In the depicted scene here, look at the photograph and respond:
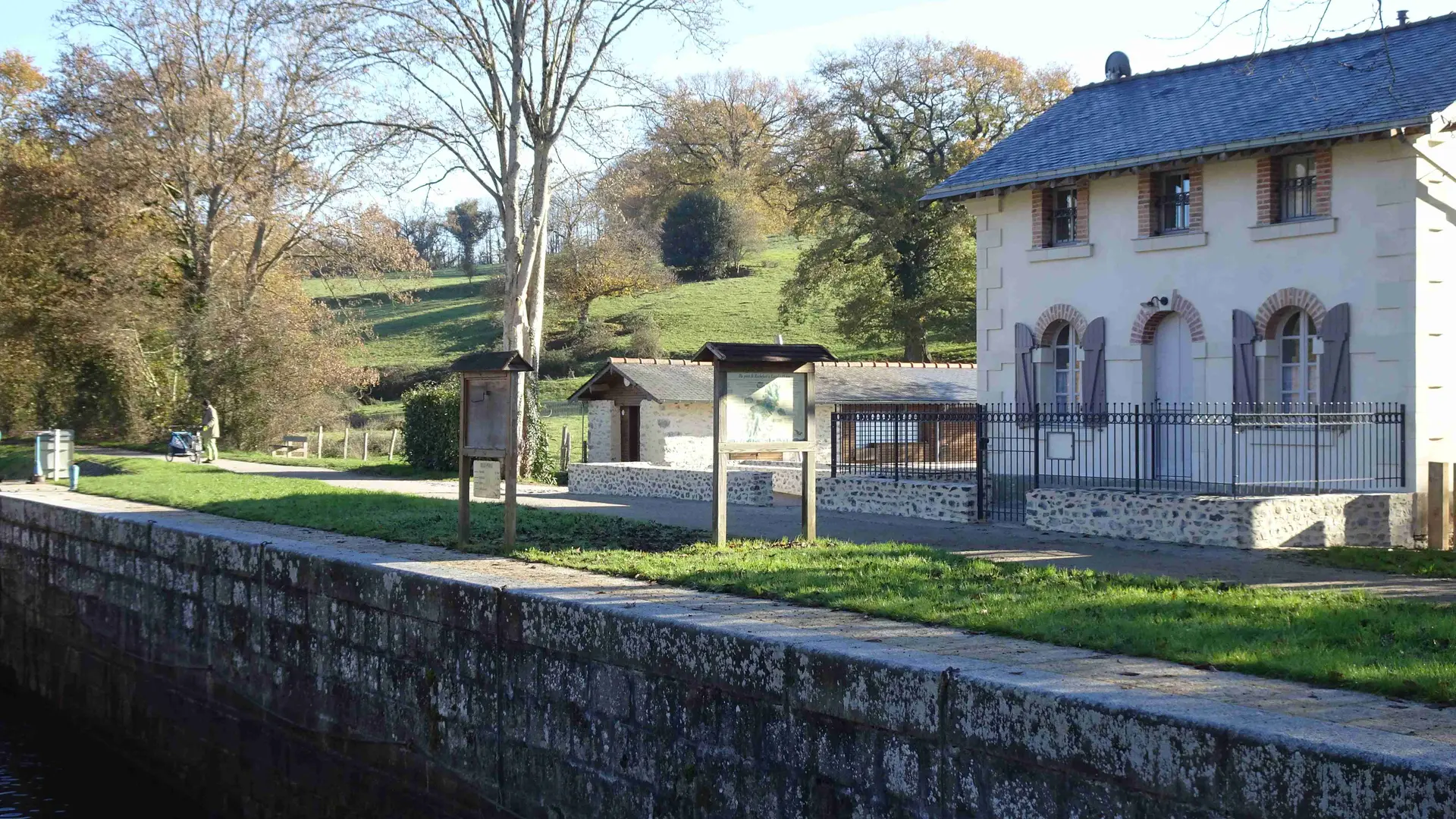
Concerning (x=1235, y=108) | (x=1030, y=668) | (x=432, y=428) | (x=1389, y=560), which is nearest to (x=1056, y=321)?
(x=1235, y=108)

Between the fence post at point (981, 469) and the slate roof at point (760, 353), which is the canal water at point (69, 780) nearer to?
the slate roof at point (760, 353)

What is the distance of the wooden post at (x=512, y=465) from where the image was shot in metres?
12.2

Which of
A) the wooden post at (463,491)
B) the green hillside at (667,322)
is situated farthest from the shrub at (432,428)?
the green hillside at (667,322)

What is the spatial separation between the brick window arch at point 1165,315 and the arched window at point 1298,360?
1159 millimetres

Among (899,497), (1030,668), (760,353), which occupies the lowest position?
(1030,668)

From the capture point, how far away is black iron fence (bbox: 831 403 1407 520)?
16.9 meters

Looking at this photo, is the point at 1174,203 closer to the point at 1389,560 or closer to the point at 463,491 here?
the point at 1389,560

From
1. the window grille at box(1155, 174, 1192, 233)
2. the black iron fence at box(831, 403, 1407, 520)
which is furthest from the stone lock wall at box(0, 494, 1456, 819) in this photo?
the window grille at box(1155, 174, 1192, 233)

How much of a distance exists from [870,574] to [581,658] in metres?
2.71

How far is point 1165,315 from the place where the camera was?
67.1 ft

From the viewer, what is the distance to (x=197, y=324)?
118ft

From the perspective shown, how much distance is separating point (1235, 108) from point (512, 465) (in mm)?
13197

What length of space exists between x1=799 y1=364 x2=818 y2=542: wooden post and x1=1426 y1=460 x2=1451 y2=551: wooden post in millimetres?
7060

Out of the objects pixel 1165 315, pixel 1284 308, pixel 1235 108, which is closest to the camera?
pixel 1284 308
